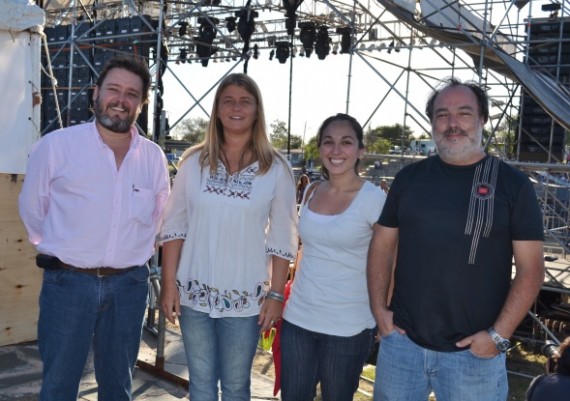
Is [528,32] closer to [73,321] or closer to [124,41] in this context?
[124,41]

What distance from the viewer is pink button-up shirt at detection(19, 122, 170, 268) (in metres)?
2.52

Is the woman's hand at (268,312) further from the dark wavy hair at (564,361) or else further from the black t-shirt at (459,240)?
the dark wavy hair at (564,361)

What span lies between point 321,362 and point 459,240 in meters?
0.88

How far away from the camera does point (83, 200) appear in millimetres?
2525

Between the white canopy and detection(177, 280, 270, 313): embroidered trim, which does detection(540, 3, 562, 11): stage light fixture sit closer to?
the white canopy

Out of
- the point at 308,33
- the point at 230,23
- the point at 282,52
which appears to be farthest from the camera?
the point at 282,52

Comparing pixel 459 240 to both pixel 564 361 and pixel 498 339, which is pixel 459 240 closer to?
pixel 498 339

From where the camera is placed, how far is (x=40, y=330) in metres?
2.62

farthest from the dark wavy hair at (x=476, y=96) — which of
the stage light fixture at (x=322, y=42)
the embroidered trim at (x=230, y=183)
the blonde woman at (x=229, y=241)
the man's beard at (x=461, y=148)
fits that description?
the stage light fixture at (x=322, y=42)

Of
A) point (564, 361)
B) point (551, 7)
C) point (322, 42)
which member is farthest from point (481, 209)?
point (322, 42)

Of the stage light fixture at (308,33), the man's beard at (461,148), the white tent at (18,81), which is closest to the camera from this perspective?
the man's beard at (461,148)

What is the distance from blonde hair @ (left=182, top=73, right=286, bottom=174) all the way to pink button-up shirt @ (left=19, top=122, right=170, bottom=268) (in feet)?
1.09

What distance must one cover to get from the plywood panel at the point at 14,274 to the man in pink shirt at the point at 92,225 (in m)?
1.80

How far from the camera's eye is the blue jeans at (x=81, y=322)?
2551mm
